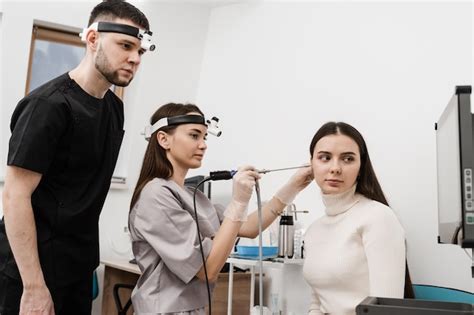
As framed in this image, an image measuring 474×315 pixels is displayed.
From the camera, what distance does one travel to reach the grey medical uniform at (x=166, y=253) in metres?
1.50

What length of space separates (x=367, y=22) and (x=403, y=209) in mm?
1049


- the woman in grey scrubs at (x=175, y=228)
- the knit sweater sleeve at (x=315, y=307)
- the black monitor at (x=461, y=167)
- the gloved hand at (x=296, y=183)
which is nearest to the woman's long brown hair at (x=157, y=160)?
the woman in grey scrubs at (x=175, y=228)

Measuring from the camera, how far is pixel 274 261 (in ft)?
8.19

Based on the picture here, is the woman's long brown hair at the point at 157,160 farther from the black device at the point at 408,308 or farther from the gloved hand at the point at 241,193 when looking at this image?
the black device at the point at 408,308

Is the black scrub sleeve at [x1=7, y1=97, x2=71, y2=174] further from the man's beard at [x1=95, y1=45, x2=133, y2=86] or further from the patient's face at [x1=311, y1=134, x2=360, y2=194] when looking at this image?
the patient's face at [x1=311, y1=134, x2=360, y2=194]

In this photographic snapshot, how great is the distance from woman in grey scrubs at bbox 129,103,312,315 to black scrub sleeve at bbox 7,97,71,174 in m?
0.34

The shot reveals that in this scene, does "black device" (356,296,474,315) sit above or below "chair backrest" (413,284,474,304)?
above

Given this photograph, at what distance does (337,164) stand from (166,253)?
1.97ft

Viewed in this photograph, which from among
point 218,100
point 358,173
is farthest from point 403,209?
point 218,100

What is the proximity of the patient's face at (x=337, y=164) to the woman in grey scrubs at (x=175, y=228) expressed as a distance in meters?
0.23

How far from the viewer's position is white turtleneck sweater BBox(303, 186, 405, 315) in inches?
53.4

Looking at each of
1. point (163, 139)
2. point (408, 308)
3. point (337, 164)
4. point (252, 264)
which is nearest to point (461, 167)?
point (408, 308)

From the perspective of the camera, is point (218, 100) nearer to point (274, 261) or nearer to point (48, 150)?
point (274, 261)

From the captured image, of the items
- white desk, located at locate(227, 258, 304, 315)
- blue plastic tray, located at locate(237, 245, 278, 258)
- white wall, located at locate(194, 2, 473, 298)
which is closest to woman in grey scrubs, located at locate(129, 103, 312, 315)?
white desk, located at locate(227, 258, 304, 315)
